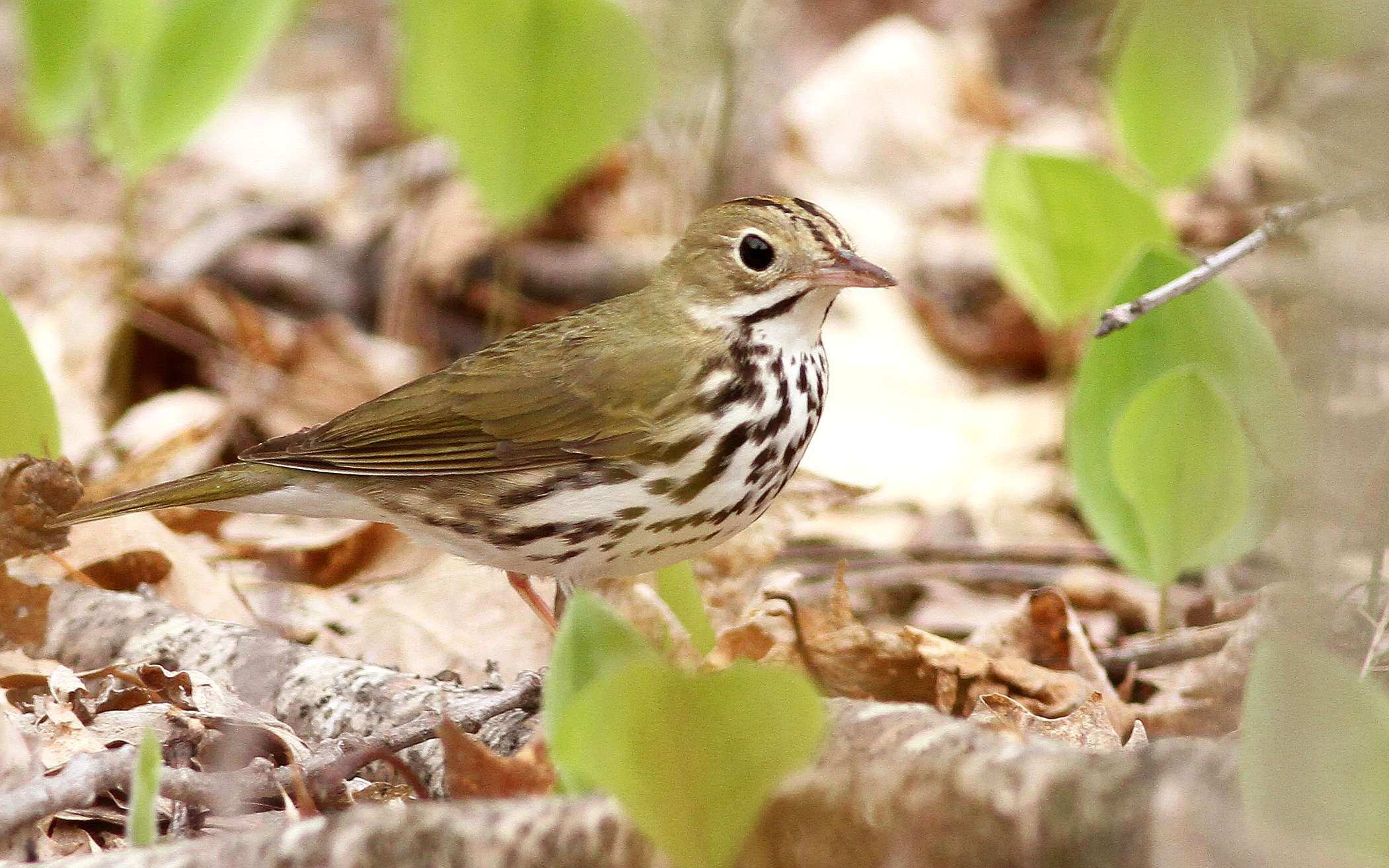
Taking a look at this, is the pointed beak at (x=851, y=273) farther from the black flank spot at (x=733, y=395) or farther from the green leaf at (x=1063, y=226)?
Result: the green leaf at (x=1063, y=226)

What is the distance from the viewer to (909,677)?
333 cm

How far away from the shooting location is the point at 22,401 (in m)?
3.60

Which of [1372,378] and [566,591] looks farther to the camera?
[566,591]

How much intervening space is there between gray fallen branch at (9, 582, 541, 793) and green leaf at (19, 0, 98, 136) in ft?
7.39

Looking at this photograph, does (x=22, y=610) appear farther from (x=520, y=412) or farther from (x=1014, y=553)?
(x=1014, y=553)

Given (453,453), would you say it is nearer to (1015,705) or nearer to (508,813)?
(1015,705)

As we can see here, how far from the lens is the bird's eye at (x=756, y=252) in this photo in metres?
3.58

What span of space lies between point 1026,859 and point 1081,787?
11cm

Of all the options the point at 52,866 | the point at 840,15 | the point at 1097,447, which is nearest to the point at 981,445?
the point at 1097,447

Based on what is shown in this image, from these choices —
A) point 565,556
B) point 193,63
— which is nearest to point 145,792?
point 565,556

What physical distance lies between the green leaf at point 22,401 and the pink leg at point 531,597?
1.14m

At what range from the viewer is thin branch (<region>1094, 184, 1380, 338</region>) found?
8.16 feet

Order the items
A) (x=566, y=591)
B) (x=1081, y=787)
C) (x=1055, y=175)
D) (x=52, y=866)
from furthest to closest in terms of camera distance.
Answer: (x=1055, y=175) < (x=566, y=591) < (x=52, y=866) < (x=1081, y=787)

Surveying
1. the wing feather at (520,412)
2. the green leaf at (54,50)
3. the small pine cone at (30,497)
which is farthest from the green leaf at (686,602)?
the green leaf at (54,50)
